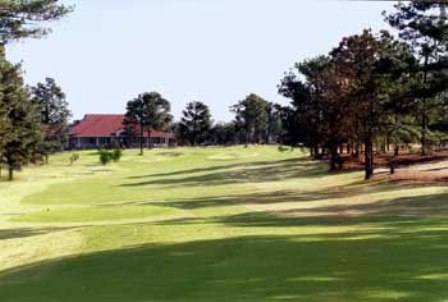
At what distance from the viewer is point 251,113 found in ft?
537

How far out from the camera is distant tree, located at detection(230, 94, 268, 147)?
535ft

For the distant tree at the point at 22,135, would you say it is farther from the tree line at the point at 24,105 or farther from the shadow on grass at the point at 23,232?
the shadow on grass at the point at 23,232

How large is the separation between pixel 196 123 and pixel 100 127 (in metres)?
24.3

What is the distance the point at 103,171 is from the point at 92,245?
7655 centimetres

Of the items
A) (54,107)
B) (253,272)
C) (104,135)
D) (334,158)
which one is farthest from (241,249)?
(104,135)

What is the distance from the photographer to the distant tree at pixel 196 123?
530 ft

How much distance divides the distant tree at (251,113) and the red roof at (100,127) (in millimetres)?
19761

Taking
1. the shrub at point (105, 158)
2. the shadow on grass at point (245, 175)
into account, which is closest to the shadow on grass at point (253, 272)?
the shadow on grass at point (245, 175)

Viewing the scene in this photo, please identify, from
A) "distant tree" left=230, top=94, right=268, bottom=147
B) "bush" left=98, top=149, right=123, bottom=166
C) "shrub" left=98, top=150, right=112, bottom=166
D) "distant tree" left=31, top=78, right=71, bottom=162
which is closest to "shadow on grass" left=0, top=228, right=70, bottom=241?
"shrub" left=98, top=150, right=112, bottom=166

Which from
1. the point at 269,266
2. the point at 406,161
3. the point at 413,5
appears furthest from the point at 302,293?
the point at 406,161

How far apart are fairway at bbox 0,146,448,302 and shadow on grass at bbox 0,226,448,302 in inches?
1.0

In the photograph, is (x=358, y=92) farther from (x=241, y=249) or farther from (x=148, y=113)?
(x=148, y=113)

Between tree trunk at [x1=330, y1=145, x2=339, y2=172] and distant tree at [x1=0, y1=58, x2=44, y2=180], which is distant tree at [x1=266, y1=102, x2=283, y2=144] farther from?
tree trunk at [x1=330, y1=145, x2=339, y2=172]

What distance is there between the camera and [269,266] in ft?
48.7
